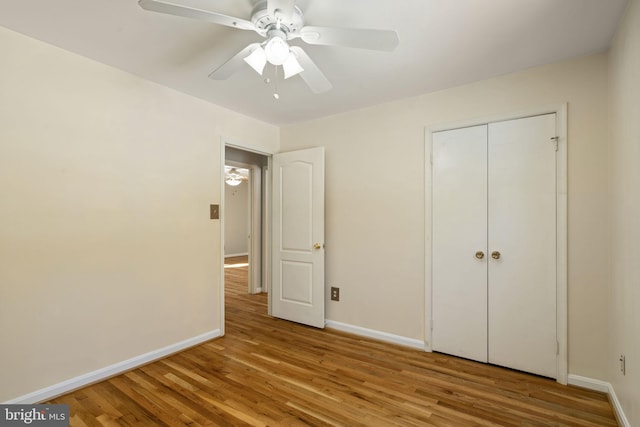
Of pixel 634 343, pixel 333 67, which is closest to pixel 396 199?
pixel 333 67

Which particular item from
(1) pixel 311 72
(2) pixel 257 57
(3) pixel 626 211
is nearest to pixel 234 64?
(2) pixel 257 57

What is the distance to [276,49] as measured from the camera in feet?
5.11

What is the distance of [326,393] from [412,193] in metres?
1.91

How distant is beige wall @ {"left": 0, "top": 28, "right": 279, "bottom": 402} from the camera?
1.94 meters

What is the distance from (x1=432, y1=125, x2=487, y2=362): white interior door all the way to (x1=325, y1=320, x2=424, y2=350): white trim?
196 mm

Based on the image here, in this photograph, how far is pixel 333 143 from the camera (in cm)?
347

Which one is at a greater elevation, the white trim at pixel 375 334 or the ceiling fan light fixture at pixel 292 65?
the ceiling fan light fixture at pixel 292 65

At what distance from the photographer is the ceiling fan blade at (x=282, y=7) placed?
53.2 inches

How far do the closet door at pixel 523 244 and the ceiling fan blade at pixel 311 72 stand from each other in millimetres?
1561

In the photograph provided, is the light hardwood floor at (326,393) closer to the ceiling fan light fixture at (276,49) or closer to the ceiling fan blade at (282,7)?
the ceiling fan light fixture at (276,49)

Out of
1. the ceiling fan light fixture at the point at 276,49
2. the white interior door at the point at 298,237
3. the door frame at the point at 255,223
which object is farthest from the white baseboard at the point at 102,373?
the ceiling fan light fixture at the point at 276,49

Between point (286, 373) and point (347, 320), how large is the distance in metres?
1.10

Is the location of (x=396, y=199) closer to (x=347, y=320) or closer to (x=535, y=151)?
(x=535, y=151)

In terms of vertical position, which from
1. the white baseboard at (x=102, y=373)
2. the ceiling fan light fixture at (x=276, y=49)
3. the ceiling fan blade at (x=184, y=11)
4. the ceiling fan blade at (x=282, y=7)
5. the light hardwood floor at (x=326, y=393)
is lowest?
the light hardwood floor at (x=326, y=393)
